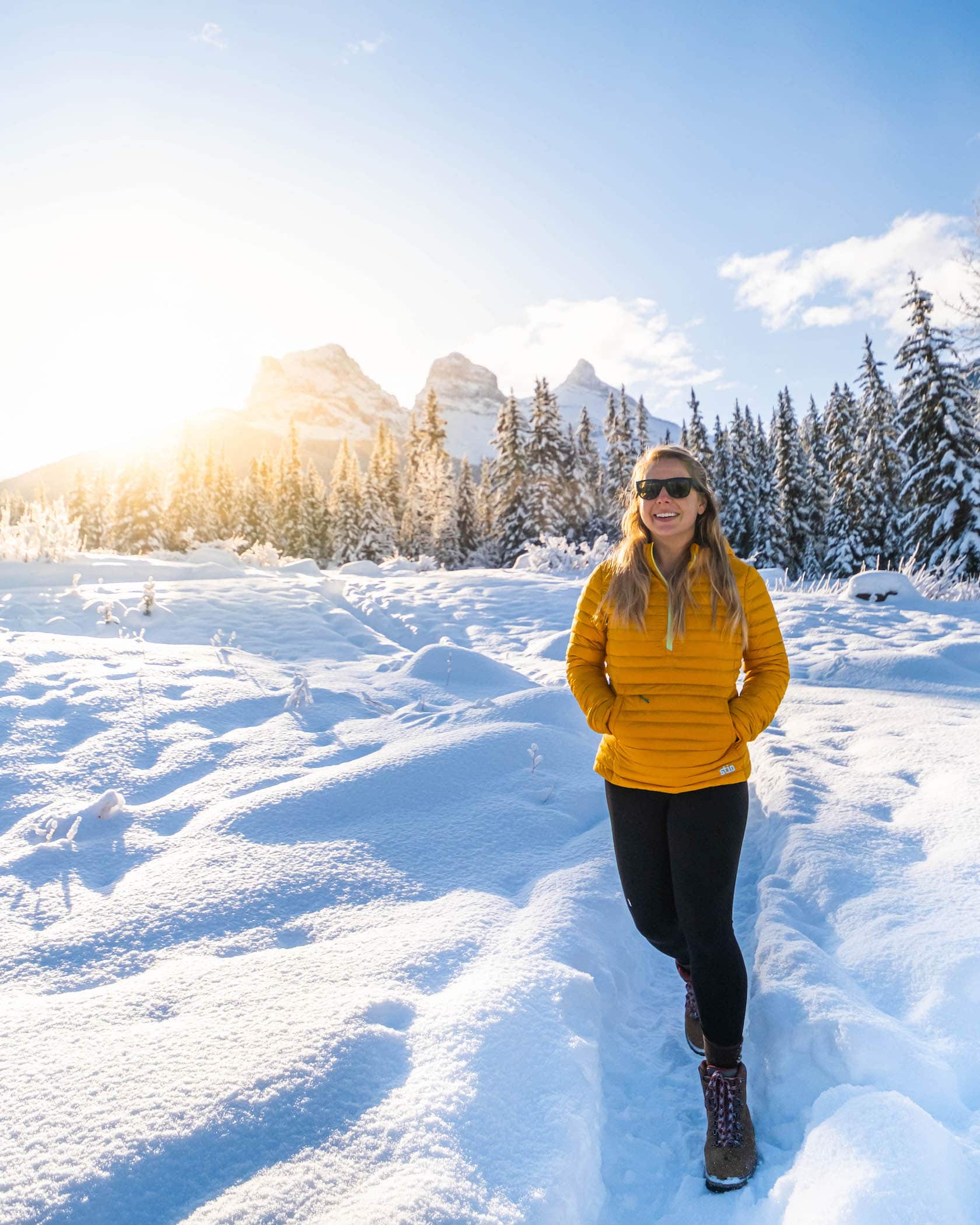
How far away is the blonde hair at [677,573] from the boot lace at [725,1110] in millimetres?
1359

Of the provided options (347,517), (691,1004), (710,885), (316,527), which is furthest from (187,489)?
(710,885)

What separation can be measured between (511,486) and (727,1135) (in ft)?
105

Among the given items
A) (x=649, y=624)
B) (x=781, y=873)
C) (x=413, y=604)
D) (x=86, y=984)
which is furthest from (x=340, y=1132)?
(x=413, y=604)

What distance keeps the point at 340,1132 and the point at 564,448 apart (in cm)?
3368

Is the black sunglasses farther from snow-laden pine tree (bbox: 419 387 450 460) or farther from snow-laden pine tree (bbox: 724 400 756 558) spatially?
snow-laden pine tree (bbox: 419 387 450 460)

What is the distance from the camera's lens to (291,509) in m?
57.6

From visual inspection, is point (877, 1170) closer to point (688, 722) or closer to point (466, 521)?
point (688, 722)

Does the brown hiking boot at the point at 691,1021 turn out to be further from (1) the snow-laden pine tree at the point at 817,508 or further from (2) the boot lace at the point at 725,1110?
(1) the snow-laden pine tree at the point at 817,508

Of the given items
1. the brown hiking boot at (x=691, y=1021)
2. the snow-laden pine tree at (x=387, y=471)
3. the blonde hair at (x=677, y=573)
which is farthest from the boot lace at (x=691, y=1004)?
the snow-laden pine tree at (x=387, y=471)

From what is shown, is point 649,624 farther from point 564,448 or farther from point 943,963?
point 564,448

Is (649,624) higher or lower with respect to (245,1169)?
higher

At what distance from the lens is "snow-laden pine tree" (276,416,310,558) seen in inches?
2185

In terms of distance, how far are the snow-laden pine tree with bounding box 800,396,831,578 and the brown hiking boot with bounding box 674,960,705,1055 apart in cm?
3604

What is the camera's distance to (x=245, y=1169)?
169 centimetres
